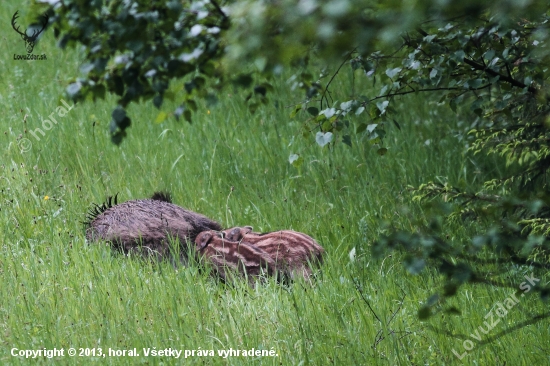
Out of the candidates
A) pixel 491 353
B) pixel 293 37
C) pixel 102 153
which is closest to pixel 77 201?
pixel 102 153

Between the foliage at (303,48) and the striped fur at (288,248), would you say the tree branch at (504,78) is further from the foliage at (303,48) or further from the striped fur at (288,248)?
the striped fur at (288,248)

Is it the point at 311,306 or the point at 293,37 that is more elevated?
the point at 293,37

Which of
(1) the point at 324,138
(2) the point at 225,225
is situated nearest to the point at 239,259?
(2) the point at 225,225

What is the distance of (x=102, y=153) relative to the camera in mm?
7207

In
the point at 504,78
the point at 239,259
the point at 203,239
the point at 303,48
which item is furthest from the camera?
the point at 203,239

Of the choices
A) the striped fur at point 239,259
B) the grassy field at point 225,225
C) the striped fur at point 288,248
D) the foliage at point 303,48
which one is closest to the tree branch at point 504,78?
the foliage at point 303,48

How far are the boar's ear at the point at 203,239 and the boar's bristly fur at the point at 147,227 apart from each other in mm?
78

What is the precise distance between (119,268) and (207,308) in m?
0.82

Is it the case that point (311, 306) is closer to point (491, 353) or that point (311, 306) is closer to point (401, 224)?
point (491, 353)

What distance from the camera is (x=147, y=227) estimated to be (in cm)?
539

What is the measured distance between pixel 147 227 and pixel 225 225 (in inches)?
40.7

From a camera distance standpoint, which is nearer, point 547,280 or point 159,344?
point 159,344

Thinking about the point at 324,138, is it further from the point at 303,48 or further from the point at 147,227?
the point at 147,227

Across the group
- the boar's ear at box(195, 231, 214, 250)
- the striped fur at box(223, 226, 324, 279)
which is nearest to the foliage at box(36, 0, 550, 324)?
the striped fur at box(223, 226, 324, 279)
